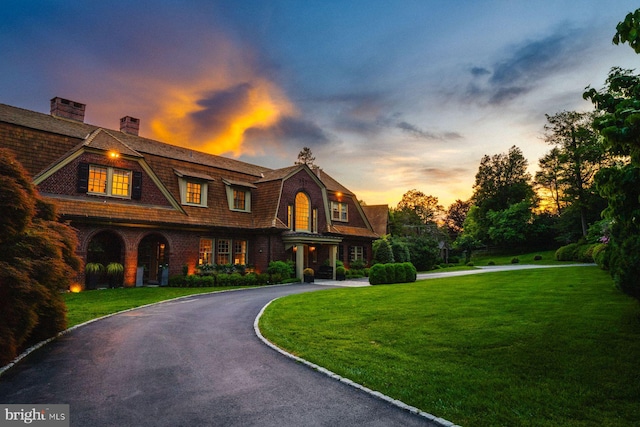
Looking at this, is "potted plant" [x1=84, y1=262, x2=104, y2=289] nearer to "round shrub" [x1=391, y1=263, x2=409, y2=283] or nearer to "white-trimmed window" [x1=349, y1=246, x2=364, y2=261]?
"round shrub" [x1=391, y1=263, x2=409, y2=283]

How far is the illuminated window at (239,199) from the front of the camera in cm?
2648

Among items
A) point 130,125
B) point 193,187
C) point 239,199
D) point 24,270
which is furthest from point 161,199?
point 24,270

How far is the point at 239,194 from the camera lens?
26.9 meters

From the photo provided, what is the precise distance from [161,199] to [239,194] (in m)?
6.32

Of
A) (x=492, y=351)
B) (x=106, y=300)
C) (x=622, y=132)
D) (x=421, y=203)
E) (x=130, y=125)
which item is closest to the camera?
(x=622, y=132)

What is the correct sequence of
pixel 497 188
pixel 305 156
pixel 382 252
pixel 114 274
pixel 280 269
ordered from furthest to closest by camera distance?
pixel 497 188 → pixel 305 156 → pixel 382 252 → pixel 280 269 → pixel 114 274

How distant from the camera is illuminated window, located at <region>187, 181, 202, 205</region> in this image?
2389 centimetres

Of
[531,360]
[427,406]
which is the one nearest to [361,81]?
[531,360]

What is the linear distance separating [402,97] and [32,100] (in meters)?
25.4

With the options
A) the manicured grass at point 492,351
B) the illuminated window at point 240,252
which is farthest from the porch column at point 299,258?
the manicured grass at point 492,351

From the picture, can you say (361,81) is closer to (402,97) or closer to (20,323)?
(402,97)

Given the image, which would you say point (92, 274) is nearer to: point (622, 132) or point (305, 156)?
point (622, 132)

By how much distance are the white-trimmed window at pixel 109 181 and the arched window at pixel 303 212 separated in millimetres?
12815

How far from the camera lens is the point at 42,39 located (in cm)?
1630
